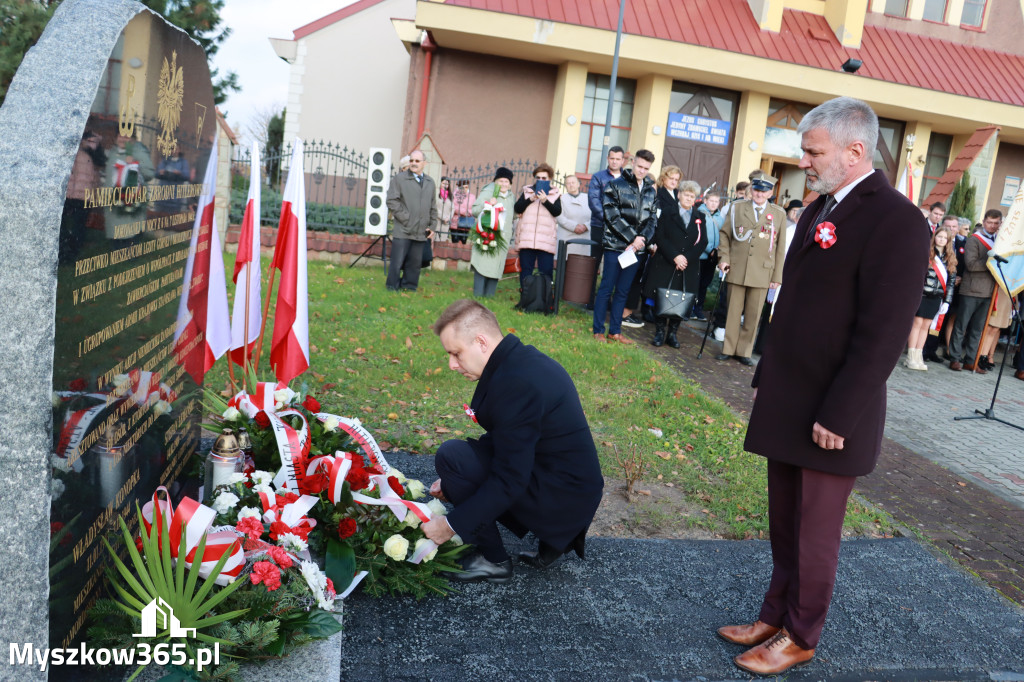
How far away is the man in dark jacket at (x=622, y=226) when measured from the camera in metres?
9.70

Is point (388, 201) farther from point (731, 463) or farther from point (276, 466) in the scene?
point (276, 466)

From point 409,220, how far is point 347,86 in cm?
1385

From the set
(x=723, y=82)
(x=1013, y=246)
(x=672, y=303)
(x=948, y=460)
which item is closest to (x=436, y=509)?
(x=948, y=460)

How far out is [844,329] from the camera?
3.08 m

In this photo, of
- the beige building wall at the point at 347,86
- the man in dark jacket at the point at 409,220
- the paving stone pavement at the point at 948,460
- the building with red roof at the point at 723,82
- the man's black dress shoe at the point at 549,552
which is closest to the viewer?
the man's black dress shoe at the point at 549,552

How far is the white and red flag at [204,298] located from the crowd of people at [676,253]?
6001 millimetres

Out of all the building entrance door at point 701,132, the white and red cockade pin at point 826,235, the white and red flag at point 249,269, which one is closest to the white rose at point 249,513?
the white and red flag at point 249,269

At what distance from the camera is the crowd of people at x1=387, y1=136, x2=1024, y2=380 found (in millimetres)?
9820

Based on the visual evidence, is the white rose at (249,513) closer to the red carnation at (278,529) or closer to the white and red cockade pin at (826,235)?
the red carnation at (278,529)

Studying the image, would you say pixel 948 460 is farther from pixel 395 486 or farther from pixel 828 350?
pixel 395 486

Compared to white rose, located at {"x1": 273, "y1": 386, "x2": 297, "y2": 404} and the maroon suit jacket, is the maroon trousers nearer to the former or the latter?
the maroon suit jacket

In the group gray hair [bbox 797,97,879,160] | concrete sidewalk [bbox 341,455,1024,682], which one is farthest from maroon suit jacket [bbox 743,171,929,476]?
concrete sidewalk [bbox 341,455,1024,682]

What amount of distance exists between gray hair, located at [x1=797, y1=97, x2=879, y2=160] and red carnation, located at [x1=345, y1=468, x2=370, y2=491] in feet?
8.18

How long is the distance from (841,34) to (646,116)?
216 inches
